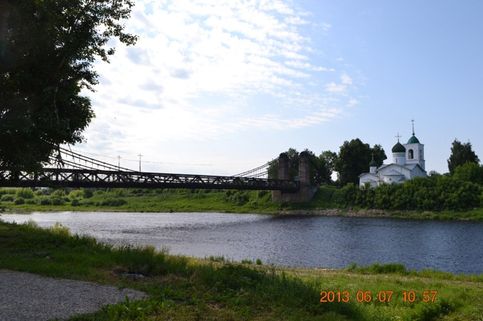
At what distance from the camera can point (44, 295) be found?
936 centimetres

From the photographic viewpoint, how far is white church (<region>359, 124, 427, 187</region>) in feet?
323

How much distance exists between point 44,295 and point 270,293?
186 inches

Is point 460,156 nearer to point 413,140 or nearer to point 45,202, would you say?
point 413,140

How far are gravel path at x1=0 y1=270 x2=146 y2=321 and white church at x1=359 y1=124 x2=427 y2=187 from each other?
293 feet

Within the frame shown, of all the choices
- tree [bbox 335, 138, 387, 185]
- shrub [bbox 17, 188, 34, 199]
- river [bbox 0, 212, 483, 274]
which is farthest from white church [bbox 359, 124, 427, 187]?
shrub [bbox 17, 188, 34, 199]

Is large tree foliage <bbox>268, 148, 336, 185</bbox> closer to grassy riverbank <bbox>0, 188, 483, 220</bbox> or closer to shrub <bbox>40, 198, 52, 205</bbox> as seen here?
grassy riverbank <bbox>0, 188, 483, 220</bbox>

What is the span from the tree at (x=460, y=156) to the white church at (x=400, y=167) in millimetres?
→ 8376

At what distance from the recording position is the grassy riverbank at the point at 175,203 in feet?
297

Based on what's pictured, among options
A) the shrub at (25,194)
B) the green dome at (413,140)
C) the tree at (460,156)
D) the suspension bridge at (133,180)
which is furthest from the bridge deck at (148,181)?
the shrub at (25,194)

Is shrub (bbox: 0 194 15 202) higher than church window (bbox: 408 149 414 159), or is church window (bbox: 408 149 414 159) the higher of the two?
church window (bbox: 408 149 414 159)

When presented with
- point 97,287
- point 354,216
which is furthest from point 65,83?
point 354,216

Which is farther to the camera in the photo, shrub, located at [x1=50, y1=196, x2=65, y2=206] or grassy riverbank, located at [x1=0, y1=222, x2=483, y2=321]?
shrub, located at [x1=50, y1=196, x2=65, y2=206]
